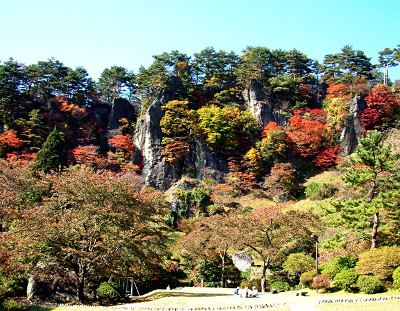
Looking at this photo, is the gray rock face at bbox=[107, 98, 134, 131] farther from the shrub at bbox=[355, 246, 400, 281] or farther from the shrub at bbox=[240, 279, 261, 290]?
the shrub at bbox=[355, 246, 400, 281]

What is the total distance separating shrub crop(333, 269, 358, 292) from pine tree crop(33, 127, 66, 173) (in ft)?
87.6

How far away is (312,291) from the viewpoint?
20.0 meters

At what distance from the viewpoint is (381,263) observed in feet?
55.2

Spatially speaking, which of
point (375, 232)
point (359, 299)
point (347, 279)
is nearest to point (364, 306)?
point (359, 299)

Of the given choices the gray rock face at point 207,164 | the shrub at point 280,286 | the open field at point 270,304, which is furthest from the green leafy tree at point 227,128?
the open field at point 270,304

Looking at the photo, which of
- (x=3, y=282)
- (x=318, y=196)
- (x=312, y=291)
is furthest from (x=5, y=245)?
(x=318, y=196)

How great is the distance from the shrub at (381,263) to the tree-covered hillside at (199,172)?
0.10 metres

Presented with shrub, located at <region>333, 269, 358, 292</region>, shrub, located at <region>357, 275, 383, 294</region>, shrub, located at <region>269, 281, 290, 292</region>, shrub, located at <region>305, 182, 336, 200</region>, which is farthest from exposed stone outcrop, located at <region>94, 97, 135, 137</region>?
shrub, located at <region>357, 275, 383, 294</region>

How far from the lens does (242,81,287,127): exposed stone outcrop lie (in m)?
43.5

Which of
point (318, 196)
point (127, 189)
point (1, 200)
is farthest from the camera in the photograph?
A: point (318, 196)

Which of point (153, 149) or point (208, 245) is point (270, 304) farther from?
point (153, 149)

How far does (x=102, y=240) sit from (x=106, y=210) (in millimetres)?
1735

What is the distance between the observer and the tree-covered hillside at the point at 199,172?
61.5 ft

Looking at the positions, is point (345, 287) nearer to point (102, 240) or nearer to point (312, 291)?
point (312, 291)
